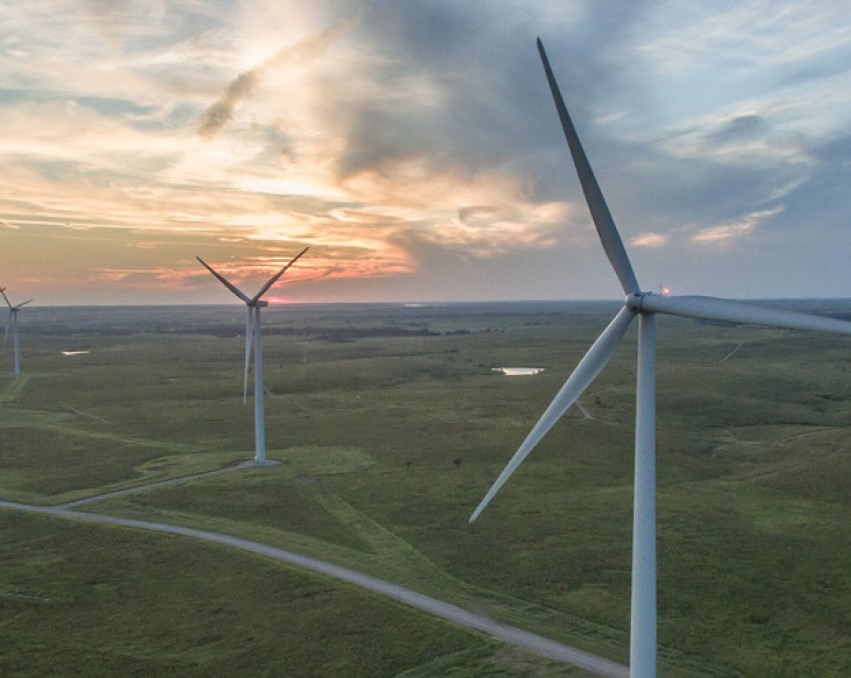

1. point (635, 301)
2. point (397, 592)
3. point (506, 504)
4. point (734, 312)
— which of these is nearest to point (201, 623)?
point (397, 592)

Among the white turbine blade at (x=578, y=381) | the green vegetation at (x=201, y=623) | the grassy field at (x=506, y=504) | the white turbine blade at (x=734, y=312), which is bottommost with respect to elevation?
the green vegetation at (x=201, y=623)

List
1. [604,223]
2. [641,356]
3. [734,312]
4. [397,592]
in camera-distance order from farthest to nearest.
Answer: [397,592]
[604,223]
[641,356]
[734,312]

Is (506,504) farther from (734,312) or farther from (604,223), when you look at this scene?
(734,312)

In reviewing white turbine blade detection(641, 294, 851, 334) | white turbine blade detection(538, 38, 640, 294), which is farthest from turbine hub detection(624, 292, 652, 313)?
white turbine blade detection(538, 38, 640, 294)

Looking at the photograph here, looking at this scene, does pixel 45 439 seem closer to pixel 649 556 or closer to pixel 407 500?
pixel 407 500

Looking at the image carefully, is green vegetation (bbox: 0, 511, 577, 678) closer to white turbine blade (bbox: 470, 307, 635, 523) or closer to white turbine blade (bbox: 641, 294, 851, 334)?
white turbine blade (bbox: 470, 307, 635, 523)

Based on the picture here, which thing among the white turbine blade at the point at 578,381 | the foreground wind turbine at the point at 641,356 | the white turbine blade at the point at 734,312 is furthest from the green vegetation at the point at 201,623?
the white turbine blade at the point at 734,312

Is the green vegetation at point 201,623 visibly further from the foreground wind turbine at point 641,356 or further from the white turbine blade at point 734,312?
the white turbine blade at point 734,312
